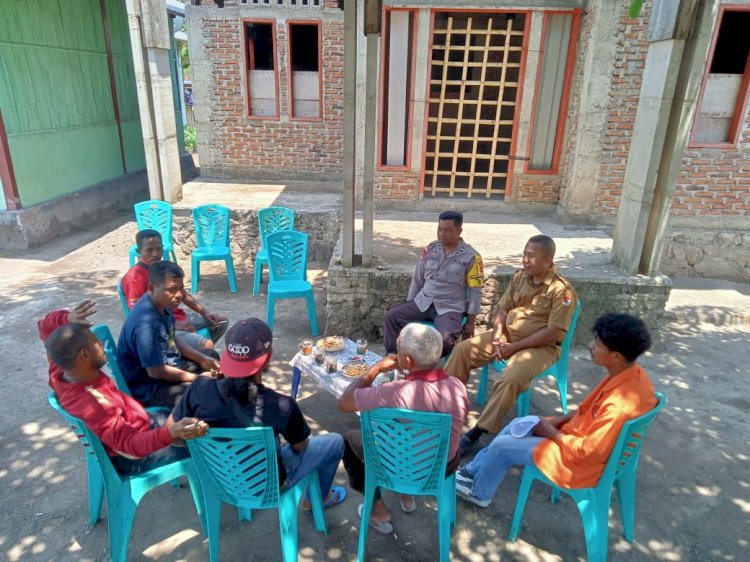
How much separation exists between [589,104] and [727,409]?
4.47 m

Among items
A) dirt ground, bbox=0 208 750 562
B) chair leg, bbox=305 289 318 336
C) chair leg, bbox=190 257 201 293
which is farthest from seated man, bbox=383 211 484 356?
chair leg, bbox=190 257 201 293

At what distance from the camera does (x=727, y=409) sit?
4578 mm

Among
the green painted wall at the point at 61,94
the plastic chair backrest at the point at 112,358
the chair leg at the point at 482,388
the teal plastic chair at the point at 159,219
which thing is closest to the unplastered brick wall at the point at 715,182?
the chair leg at the point at 482,388

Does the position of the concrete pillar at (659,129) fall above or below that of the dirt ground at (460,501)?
above

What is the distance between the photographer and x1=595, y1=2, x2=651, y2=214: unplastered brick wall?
22.6 feet

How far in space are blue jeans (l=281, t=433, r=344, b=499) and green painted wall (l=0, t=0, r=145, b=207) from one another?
7.65 m

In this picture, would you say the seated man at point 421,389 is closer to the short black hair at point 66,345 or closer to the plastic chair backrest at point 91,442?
the plastic chair backrest at point 91,442

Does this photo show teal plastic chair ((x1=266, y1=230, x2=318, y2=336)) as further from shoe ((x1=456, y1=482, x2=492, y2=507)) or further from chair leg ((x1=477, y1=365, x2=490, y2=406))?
shoe ((x1=456, y1=482, x2=492, y2=507))

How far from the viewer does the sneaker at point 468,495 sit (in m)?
3.38

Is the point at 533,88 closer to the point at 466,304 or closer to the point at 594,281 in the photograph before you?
the point at 594,281

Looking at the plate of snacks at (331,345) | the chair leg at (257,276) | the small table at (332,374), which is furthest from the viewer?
the chair leg at (257,276)

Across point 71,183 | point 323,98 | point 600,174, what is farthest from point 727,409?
point 71,183

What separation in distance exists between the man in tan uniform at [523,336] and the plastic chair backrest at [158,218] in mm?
4563

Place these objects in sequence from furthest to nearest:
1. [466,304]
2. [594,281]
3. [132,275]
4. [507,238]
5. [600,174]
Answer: [600,174]
[507,238]
[594,281]
[466,304]
[132,275]
